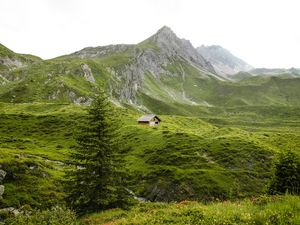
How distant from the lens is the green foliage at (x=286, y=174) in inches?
1457

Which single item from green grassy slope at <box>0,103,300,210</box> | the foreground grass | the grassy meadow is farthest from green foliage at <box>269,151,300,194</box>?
the foreground grass

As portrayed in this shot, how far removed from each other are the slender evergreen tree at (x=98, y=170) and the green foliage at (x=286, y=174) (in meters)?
19.5

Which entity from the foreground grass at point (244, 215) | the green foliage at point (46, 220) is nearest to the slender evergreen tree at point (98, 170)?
the green foliage at point (46, 220)

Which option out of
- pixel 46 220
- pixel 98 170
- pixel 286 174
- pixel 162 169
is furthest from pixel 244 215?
pixel 162 169

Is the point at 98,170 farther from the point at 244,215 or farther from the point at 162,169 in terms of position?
the point at 162,169

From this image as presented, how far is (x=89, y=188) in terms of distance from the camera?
34594 mm

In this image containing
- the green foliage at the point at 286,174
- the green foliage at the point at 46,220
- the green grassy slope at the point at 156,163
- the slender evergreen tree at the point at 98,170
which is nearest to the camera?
the green foliage at the point at 46,220

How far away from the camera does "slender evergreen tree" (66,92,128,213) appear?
34.1 m

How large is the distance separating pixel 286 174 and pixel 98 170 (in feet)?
78.4

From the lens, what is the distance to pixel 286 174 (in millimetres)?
38188

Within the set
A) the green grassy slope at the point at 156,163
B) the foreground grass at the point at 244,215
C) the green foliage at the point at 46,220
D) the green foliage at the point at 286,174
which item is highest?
the foreground grass at the point at 244,215

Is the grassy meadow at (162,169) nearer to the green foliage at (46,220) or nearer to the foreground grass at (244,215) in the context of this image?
the foreground grass at (244,215)

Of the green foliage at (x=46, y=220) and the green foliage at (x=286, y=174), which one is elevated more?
the green foliage at (x=46, y=220)

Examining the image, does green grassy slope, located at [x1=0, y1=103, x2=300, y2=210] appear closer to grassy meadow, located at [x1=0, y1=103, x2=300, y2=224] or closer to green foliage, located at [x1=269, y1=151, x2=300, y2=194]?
grassy meadow, located at [x1=0, y1=103, x2=300, y2=224]
